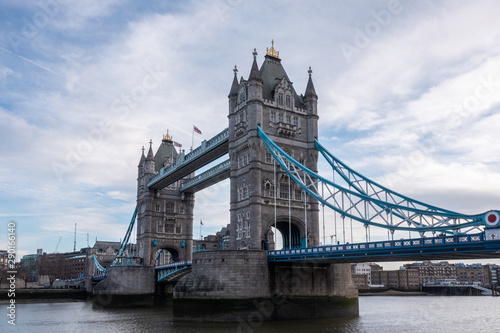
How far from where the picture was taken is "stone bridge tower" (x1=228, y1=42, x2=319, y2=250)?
161 ft

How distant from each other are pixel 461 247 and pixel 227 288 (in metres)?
19.0

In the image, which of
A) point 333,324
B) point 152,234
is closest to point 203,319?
point 333,324

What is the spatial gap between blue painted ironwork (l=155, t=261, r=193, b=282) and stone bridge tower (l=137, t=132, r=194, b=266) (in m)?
5.53

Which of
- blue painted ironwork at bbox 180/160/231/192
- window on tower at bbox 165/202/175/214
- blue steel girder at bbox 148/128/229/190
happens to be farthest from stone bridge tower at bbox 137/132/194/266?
blue painted ironwork at bbox 180/160/231/192

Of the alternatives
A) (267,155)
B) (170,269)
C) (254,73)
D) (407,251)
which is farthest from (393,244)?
(170,269)

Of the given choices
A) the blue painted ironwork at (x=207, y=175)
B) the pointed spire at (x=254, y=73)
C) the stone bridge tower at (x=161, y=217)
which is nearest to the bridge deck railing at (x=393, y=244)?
the pointed spire at (x=254, y=73)

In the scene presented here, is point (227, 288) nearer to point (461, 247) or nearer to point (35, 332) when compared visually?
point (35, 332)

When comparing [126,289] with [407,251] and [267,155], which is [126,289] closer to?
[267,155]

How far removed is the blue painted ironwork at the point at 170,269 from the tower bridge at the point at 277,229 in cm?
19

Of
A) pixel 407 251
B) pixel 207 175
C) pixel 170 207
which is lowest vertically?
pixel 407 251

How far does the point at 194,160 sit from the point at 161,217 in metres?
18.4

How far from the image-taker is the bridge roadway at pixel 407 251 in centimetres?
2967

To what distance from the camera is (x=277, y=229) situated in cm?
5350

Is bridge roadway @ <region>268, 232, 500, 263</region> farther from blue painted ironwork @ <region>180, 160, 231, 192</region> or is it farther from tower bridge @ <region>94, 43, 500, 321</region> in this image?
blue painted ironwork @ <region>180, 160, 231, 192</region>
